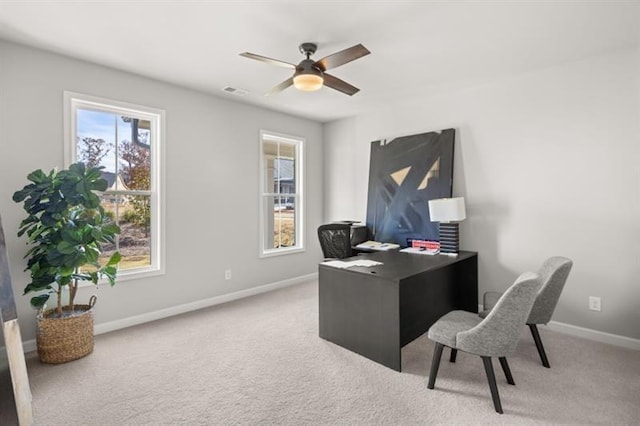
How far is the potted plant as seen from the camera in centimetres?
258

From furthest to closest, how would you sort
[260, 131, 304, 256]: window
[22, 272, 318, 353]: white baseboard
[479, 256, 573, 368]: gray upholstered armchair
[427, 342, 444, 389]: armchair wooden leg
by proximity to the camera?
[260, 131, 304, 256]: window, [22, 272, 318, 353]: white baseboard, [479, 256, 573, 368]: gray upholstered armchair, [427, 342, 444, 389]: armchair wooden leg

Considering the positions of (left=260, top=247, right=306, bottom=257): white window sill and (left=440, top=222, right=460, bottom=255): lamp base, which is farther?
(left=260, top=247, right=306, bottom=257): white window sill

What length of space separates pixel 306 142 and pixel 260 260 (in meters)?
2.11

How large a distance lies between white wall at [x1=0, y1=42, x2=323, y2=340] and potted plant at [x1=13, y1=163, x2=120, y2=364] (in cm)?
39

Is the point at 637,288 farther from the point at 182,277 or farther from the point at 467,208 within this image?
the point at 182,277

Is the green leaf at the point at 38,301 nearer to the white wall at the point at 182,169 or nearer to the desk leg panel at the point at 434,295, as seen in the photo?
the white wall at the point at 182,169

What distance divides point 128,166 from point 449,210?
3.62 metres

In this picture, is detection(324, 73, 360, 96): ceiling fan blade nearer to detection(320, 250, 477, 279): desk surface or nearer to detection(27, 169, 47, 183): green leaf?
detection(320, 250, 477, 279): desk surface

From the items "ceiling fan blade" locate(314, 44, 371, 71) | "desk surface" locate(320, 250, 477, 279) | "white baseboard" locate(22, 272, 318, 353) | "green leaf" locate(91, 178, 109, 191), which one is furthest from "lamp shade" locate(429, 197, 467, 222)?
"green leaf" locate(91, 178, 109, 191)

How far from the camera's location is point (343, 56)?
241 cm

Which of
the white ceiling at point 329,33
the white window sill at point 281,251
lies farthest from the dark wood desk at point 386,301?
the white ceiling at point 329,33

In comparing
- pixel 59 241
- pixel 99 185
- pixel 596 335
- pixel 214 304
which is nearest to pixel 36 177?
pixel 99 185

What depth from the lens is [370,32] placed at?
263 centimetres

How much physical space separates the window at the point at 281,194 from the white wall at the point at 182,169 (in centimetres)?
15
